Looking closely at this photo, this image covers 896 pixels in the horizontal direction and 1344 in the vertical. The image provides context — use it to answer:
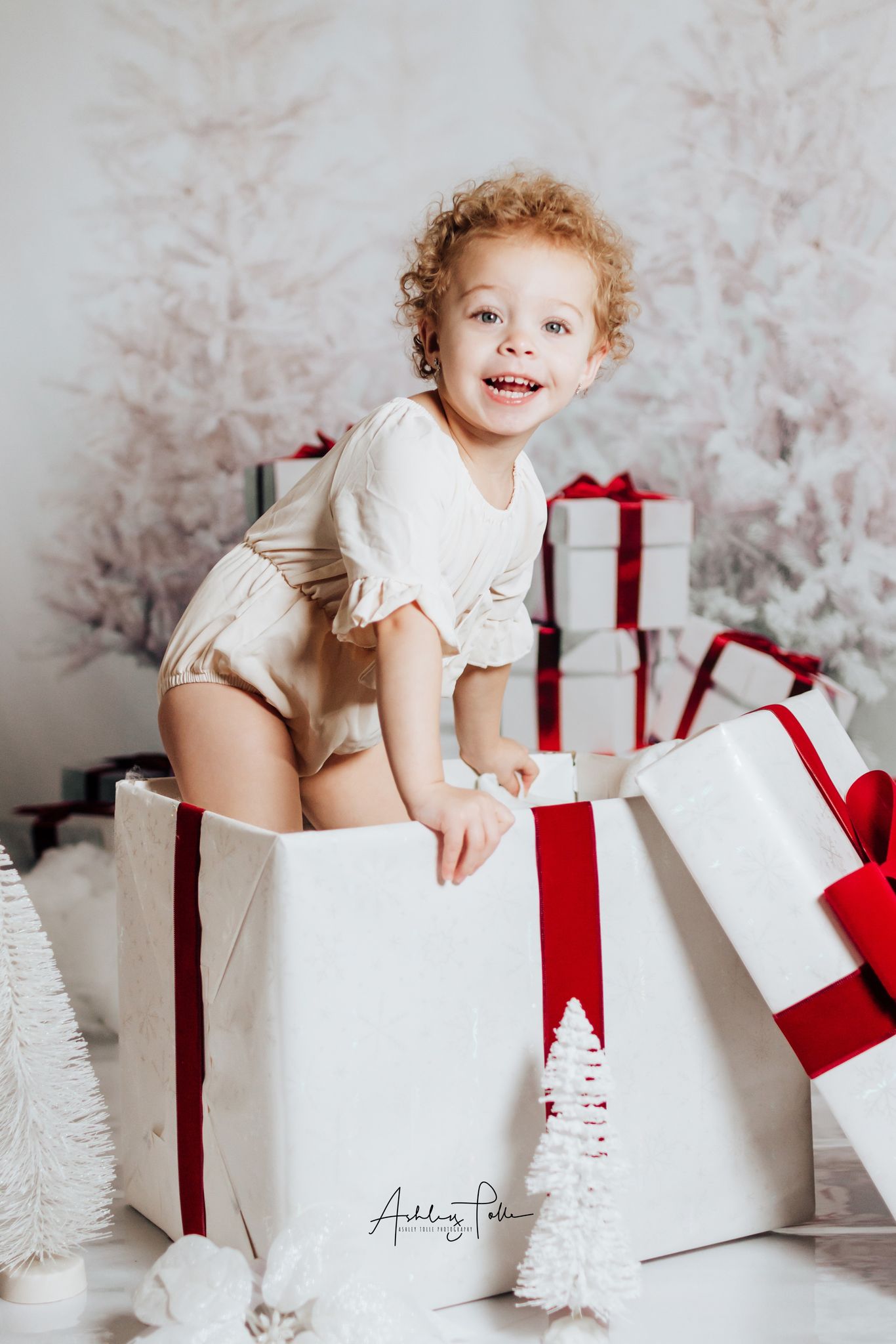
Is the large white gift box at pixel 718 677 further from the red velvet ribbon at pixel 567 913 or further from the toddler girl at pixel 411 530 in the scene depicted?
the red velvet ribbon at pixel 567 913

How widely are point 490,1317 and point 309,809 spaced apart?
1.66 feet

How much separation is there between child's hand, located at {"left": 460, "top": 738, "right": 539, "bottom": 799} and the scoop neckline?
0.82 feet

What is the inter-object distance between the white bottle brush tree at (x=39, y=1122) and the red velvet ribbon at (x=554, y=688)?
90 centimetres

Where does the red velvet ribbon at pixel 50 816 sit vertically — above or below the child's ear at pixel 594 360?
below

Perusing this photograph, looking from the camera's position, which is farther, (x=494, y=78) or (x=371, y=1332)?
(x=494, y=78)

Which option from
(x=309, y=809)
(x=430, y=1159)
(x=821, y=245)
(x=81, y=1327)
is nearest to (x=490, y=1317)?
(x=430, y=1159)

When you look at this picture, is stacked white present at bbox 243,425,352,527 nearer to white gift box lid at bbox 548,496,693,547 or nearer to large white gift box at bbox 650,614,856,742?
white gift box lid at bbox 548,496,693,547

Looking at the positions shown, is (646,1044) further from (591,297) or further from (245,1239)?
(591,297)

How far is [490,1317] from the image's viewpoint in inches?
35.9

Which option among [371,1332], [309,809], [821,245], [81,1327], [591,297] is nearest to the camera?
[371,1332]

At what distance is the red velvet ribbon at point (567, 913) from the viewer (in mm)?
916

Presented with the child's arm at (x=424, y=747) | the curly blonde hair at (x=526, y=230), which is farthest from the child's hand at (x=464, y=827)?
the curly blonde hair at (x=526, y=230)

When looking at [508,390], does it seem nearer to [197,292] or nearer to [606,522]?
[606,522]

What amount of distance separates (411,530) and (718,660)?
873 mm
